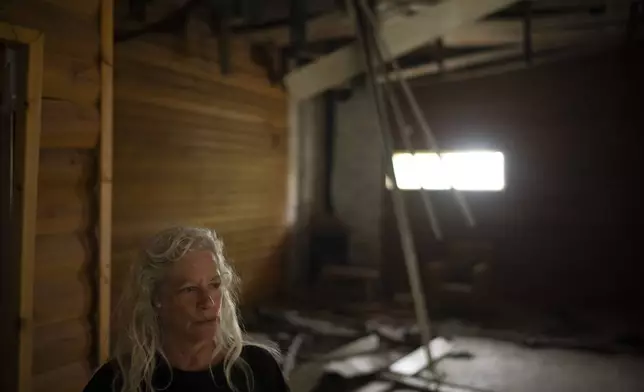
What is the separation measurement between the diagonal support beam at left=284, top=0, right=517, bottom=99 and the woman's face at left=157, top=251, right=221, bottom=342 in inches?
125

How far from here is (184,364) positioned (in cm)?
142

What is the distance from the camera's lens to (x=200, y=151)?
4.57 metres

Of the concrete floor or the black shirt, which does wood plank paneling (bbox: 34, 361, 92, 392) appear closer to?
the black shirt

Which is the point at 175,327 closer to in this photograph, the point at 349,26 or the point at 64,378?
the point at 64,378

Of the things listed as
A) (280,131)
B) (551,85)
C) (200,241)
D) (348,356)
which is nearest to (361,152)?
(280,131)

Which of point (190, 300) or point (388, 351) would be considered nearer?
point (190, 300)

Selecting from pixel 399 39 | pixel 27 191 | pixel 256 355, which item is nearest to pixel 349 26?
pixel 399 39

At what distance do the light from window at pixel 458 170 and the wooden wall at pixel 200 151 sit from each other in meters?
1.29

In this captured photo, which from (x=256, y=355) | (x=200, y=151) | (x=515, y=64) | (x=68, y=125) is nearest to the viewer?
(x=256, y=355)

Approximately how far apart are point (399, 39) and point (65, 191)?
2.75 meters

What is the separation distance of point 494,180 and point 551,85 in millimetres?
979

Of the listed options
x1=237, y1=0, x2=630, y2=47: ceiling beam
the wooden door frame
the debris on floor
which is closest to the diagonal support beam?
x1=237, y1=0, x2=630, y2=47: ceiling beam

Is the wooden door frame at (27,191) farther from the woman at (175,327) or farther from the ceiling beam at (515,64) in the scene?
the ceiling beam at (515,64)

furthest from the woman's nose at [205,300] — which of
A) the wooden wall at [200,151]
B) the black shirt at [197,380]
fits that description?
the wooden wall at [200,151]
